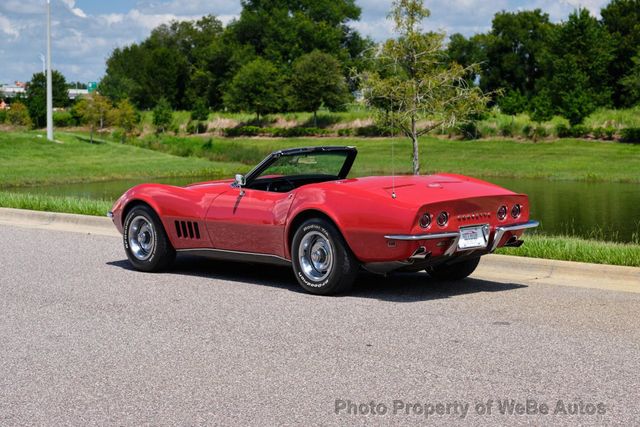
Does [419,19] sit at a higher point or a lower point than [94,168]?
higher

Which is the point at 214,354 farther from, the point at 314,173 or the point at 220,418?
the point at 314,173

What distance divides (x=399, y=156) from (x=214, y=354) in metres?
46.3

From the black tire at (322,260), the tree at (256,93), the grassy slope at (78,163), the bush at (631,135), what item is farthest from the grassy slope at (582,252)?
the tree at (256,93)

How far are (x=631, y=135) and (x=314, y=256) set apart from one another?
44.4 meters

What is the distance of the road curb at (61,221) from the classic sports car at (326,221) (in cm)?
408

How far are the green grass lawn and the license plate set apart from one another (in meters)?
30.4

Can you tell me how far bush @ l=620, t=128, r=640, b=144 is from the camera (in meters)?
49.7

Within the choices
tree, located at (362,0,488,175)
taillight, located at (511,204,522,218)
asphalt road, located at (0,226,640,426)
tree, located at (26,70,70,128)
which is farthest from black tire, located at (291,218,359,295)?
tree, located at (26,70,70,128)

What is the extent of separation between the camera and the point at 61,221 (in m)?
15.2

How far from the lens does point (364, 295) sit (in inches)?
348

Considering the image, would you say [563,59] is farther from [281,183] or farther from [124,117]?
[281,183]

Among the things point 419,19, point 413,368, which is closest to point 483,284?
point 413,368

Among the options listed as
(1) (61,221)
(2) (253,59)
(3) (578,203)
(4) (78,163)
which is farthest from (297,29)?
(1) (61,221)

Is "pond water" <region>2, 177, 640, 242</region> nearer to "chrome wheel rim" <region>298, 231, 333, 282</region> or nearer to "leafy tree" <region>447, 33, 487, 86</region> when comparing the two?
"chrome wheel rim" <region>298, 231, 333, 282</region>
